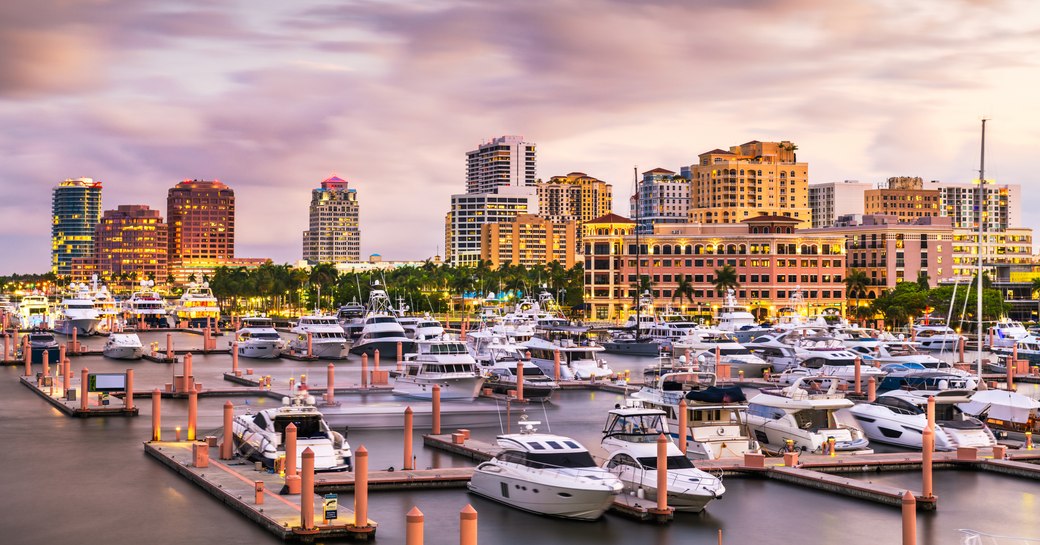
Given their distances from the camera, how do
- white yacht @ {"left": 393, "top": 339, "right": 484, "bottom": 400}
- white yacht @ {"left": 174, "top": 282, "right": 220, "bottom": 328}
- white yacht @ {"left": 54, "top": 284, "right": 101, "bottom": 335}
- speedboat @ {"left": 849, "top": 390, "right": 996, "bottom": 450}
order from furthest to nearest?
white yacht @ {"left": 174, "top": 282, "right": 220, "bottom": 328} → white yacht @ {"left": 54, "top": 284, "right": 101, "bottom": 335} → white yacht @ {"left": 393, "top": 339, "right": 484, "bottom": 400} → speedboat @ {"left": 849, "top": 390, "right": 996, "bottom": 450}

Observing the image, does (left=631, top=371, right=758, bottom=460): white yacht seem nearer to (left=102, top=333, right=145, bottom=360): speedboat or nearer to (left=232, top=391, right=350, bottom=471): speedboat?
(left=232, top=391, right=350, bottom=471): speedboat

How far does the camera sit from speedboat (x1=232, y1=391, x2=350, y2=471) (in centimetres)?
3894

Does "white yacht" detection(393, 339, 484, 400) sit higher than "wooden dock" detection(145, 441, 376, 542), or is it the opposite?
"white yacht" detection(393, 339, 484, 400)

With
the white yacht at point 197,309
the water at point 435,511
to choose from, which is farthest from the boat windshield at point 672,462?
the white yacht at point 197,309

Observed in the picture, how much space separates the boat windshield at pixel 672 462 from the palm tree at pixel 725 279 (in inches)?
5301

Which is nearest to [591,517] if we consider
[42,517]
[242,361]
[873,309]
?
[42,517]

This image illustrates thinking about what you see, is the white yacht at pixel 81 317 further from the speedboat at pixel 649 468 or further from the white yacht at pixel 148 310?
Answer: the speedboat at pixel 649 468

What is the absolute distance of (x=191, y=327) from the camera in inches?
6585

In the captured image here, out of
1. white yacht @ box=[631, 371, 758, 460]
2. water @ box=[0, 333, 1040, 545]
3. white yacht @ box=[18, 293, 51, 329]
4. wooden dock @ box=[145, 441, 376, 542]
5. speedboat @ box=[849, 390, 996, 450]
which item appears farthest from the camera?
white yacht @ box=[18, 293, 51, 329]

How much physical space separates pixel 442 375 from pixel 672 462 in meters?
27.3

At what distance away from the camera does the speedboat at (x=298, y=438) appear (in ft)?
128

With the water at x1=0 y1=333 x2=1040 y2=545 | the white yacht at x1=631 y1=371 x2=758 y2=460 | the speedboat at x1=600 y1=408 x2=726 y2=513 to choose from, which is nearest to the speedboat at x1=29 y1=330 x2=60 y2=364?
the water at x1=0 y1=333 x2=1040 y2=545

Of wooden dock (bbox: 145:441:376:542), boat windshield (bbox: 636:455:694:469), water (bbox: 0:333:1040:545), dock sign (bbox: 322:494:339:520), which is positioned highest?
boat windshield (bbox: 636:455:694:469)

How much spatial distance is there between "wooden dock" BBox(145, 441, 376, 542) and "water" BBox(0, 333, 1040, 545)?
1.17ft
